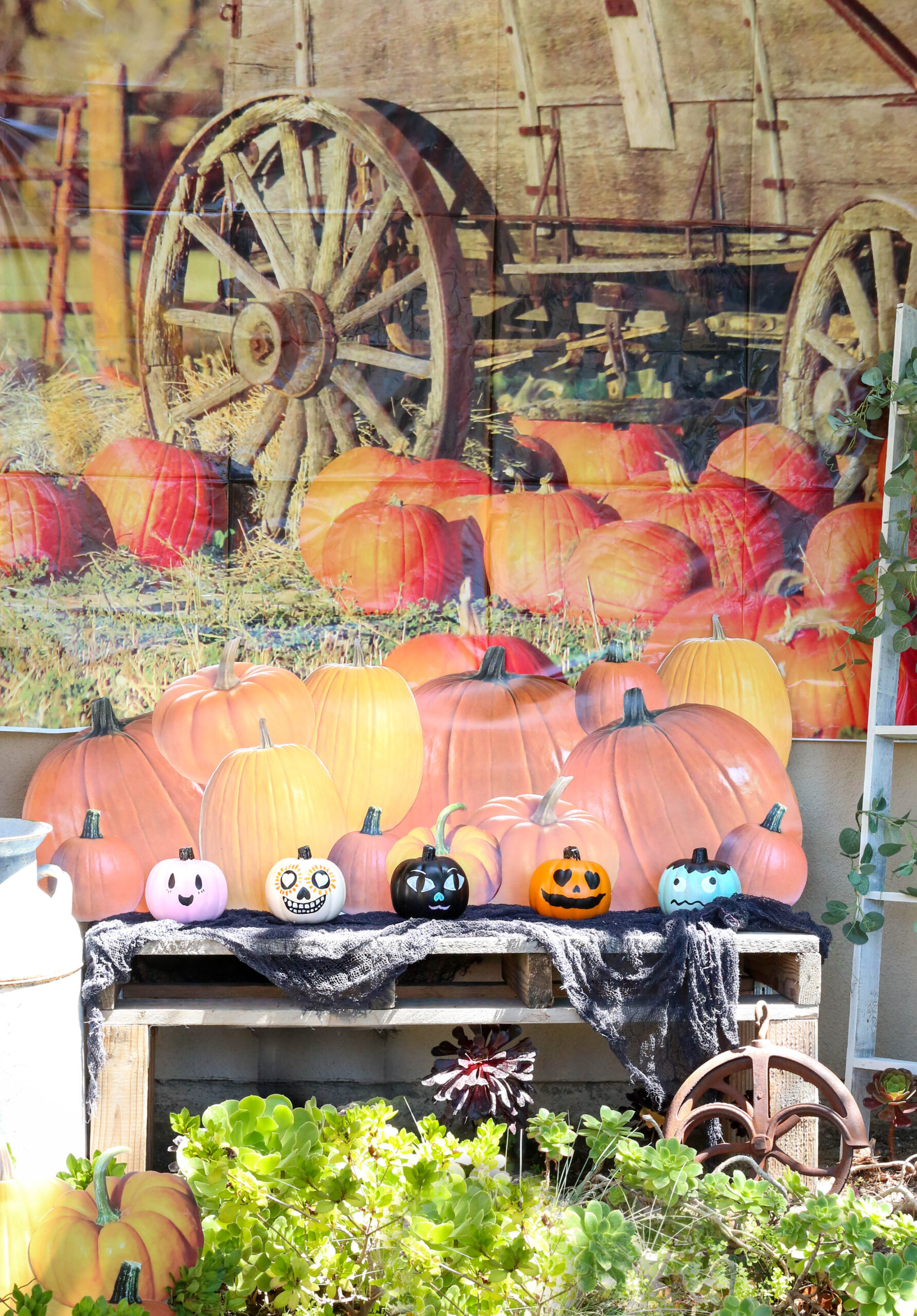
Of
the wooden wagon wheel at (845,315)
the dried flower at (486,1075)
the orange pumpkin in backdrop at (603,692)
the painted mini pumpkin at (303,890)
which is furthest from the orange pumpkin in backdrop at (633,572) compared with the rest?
the dried flower at (486,1075)

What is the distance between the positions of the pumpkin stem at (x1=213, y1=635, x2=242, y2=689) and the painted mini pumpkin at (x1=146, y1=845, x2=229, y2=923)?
0.49 metres

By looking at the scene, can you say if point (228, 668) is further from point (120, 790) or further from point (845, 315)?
point (845, 315)

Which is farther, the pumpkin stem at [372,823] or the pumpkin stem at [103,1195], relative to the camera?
the pumpkin stem at [372,823]

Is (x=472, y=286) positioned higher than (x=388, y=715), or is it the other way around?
(x=472, y=286)

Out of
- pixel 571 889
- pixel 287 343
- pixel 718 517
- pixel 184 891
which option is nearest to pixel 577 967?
pixel 571 889

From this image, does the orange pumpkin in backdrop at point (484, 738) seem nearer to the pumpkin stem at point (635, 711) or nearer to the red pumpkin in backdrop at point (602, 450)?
the pumpkin stem at point (635, 711)

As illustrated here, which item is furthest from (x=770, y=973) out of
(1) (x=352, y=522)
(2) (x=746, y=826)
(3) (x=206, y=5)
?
(3) (x=206, y=5)

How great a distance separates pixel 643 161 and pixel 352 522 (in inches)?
51.9

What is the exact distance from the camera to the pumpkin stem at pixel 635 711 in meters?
3.14

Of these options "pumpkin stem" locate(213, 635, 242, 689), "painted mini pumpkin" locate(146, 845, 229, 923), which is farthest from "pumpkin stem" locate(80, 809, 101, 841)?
"pumpkin stem" locate(213, 635, 242, 689)

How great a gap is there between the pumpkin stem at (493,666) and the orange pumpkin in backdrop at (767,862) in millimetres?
789

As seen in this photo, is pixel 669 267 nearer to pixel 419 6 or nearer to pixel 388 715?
pixel 419 6

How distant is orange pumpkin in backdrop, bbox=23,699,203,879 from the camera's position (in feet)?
9.86

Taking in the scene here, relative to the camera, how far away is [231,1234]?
1243 mm
